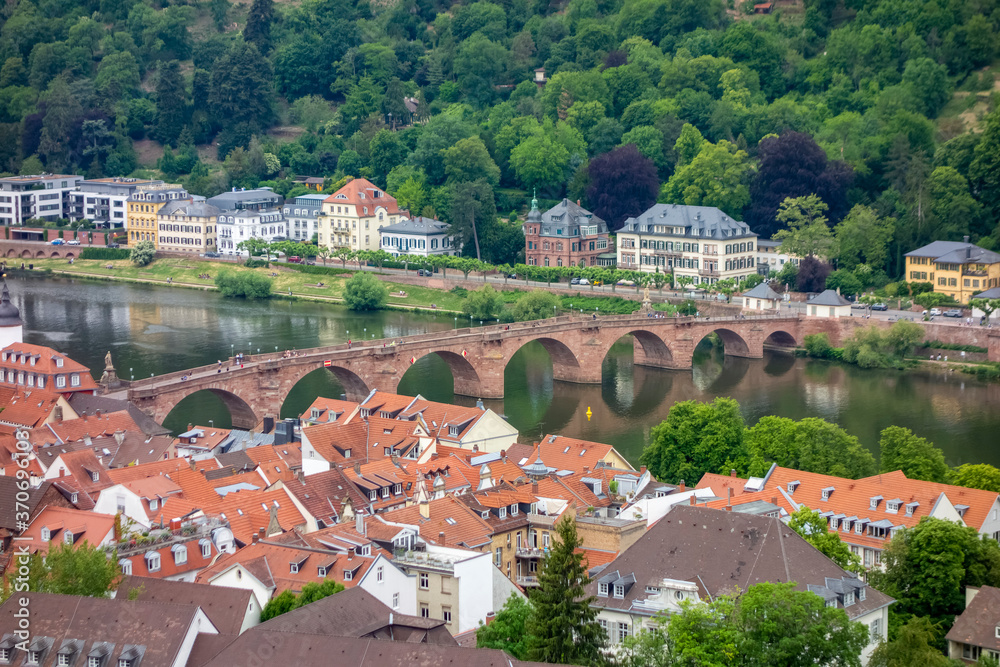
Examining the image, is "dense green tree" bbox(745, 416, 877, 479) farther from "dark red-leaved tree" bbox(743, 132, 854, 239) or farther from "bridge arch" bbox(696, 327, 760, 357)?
"dark red-leaved tree" bbox(743, 132, 854, 239)

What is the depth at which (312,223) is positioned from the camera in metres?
146

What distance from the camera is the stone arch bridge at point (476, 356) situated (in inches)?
3159

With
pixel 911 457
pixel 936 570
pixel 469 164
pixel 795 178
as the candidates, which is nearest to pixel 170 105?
pixel 469 164

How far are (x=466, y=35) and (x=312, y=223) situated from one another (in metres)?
31.9

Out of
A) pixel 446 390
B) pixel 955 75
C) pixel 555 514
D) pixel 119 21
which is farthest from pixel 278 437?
pixel 119 21

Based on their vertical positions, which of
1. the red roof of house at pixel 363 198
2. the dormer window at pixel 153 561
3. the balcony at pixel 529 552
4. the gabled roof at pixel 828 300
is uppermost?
the red roof of house at pixel 363 198

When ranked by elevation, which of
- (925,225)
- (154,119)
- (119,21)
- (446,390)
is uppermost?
(119,21)

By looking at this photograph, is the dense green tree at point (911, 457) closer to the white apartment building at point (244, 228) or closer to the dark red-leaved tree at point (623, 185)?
the dark red-leaved tree at point (623, 185)

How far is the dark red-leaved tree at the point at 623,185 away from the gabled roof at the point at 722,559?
3468 inches

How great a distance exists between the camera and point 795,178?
126250 millimetres

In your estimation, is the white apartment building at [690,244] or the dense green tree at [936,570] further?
the white apartment building at [690,244]

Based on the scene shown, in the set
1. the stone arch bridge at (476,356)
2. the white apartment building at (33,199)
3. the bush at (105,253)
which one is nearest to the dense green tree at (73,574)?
the stone arch bridge at (476,356)

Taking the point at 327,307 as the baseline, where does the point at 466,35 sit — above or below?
above

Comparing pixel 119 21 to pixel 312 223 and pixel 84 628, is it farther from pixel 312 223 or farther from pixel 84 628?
pixel 84 628
